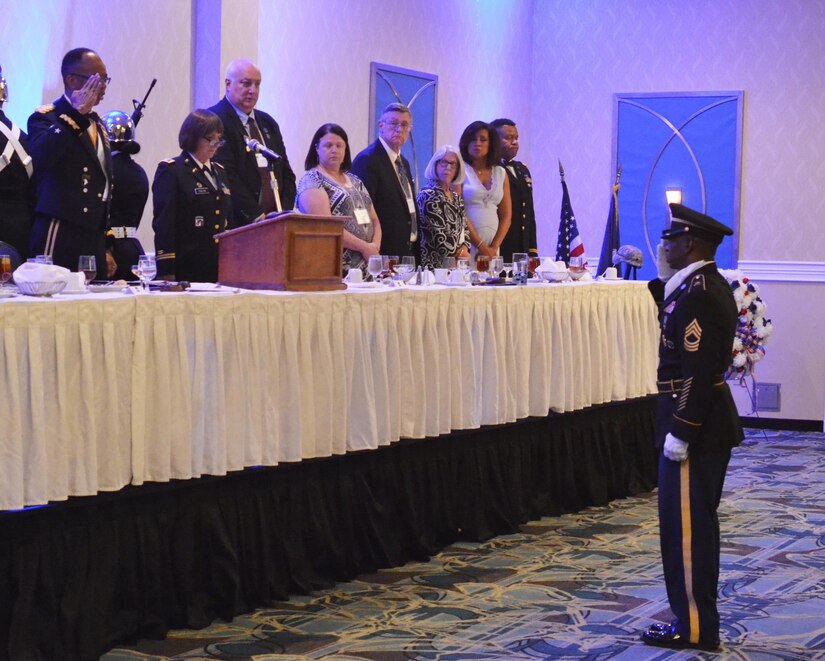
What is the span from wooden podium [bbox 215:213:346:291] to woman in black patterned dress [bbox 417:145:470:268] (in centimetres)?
187

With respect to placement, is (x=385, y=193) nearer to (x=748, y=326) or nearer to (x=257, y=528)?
(x=257, y=528)

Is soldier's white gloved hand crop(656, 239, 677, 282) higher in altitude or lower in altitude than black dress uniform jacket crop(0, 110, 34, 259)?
lower

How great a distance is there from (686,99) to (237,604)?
644cm

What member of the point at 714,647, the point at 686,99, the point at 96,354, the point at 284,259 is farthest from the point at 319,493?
the point at 686,99

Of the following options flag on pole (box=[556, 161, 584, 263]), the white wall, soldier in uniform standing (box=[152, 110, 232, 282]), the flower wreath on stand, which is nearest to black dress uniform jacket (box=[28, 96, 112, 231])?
soldier in uniform standing (box=[152, 110, 232, 282])

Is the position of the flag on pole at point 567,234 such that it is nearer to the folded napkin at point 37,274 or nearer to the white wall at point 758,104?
the white wall at point 758,104

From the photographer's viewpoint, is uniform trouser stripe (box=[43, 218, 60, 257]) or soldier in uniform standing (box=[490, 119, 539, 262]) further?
soldier in uniform standing (box=[490, 119, 539, 262])

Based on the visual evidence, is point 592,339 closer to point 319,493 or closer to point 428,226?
point 428,226

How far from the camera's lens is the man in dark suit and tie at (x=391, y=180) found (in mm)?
5914

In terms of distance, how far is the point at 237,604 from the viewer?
12.6ft

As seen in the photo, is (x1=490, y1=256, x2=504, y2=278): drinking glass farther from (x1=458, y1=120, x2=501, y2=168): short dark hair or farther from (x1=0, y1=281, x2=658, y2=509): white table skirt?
(x1=458, y1=120, x2=501, y2=168): short dark hair

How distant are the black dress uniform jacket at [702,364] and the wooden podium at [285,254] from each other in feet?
4.02

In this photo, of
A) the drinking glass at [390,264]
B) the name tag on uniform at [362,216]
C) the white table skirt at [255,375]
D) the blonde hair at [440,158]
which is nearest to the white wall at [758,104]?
the blonde hair at [440,158]

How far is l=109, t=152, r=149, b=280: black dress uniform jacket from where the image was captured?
5.23 meters
